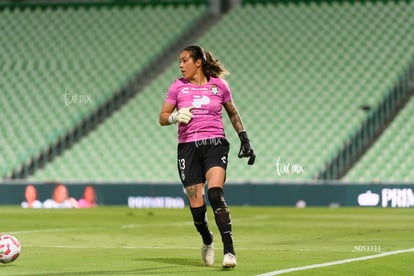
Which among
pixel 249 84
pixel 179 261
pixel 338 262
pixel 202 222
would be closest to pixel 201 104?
pixel 202 222

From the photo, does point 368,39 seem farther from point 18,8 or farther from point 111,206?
point 18,8

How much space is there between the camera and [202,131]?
34.0ft

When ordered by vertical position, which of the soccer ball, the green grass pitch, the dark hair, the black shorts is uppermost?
the dark hair

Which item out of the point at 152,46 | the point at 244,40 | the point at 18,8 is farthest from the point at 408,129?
the point at 18,8

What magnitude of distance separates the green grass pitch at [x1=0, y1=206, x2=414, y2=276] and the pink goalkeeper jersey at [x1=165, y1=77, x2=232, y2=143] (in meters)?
1.29

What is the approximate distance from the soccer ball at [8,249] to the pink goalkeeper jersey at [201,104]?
1917 mm

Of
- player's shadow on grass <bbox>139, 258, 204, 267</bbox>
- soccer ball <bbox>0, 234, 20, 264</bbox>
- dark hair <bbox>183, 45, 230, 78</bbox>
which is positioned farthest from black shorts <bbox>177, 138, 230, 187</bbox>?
soccer ball <bbox>0, 234, 20, 264</bbox>

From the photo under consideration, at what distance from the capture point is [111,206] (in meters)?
29.0

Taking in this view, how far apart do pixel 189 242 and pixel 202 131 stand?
13.8 feet

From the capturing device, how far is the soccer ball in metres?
10.1

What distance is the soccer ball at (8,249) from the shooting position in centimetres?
1014
